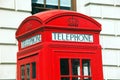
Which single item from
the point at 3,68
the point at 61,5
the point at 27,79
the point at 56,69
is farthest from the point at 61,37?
the point at 61,5

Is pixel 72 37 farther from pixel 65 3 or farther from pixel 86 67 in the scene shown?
pixel 65 3

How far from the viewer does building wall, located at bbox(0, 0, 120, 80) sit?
8.71 m

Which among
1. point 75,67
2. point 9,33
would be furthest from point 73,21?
point 9,33

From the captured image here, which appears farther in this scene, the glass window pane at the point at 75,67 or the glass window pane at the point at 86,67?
the glass window pane at the point at 86,67

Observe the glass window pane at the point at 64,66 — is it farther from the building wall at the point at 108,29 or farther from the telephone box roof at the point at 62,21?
the building wall at the point at 108,29

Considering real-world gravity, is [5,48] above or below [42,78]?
above

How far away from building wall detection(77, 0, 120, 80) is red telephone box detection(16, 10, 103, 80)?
501 cm

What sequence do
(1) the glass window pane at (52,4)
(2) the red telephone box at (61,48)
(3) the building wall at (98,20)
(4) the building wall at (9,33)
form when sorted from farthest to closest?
(1) the glass window pane at (52,4) < (3) the building wall at (98,20) < (4) the building wall at (9,33) < (2) the red telephone box at (61,48)

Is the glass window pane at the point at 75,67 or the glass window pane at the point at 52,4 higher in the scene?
the glass window pane at the point at 52,4

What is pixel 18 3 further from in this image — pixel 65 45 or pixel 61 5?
pixel 65 45

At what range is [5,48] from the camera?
866cm

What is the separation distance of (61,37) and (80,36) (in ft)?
1.04

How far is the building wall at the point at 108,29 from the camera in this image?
1020 cm

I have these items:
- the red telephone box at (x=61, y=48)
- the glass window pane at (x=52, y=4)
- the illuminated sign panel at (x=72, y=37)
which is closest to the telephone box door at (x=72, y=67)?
the red telephone box at (x=61, y=48)
